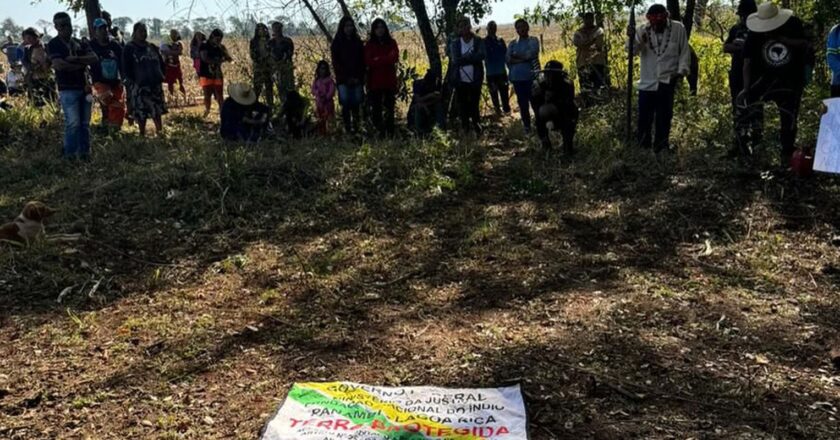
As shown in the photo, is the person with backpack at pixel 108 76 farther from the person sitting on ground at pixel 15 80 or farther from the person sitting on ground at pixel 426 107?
the person sitting on ground at pixel 426 107

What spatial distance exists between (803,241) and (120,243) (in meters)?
4.30

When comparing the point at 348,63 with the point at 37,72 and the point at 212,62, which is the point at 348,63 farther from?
the point at 37,72

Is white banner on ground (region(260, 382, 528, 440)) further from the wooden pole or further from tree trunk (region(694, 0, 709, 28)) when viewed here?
tree trunk (region(694, 0, 709, 28))

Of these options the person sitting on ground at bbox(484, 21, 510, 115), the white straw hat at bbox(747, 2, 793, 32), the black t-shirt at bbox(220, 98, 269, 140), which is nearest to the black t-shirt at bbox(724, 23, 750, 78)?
the white straw hat at bbox(747, 2, 793, 32)

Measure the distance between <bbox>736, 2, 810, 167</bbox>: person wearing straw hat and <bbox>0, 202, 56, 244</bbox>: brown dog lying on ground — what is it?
16.9 feet

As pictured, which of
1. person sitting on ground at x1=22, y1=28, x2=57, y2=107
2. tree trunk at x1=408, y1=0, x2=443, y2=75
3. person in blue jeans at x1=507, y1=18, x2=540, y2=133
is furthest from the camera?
person sitting on ground at x1=22, y1=28, x2=57, y2=107

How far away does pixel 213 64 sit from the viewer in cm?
937

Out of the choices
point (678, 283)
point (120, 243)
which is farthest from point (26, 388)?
point (678, 283)

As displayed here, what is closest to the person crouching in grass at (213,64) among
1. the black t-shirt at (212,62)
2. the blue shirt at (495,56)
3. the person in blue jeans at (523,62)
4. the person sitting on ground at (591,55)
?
the black t-shirt at (212,62)

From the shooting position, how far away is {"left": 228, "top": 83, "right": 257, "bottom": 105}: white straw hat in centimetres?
723

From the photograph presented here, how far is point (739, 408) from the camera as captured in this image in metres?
2.66

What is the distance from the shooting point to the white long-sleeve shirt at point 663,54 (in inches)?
233

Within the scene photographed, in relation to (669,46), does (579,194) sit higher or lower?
lower

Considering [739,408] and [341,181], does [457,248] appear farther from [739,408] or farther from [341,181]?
[739,408]
